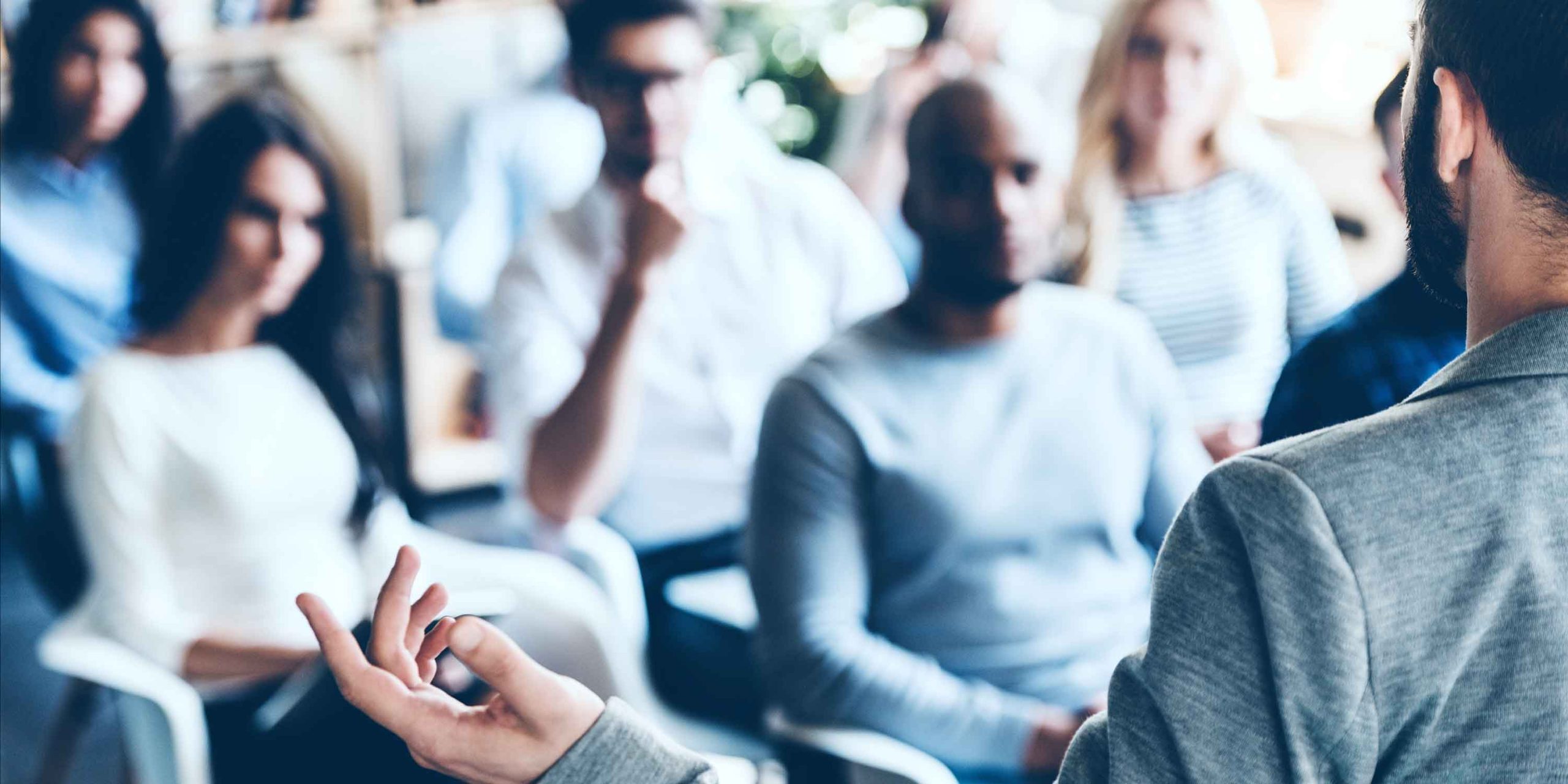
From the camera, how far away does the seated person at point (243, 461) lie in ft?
5.85

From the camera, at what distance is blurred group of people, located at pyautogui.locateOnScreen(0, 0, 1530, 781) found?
1562mm

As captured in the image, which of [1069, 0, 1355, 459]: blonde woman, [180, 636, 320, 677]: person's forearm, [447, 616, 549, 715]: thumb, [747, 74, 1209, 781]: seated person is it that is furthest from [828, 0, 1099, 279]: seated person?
[447, 616, 549, 715]: thumb

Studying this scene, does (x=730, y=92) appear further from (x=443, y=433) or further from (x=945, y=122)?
(x=945, y=122)

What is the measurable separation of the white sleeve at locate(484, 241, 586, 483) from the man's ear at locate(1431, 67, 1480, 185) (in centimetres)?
147

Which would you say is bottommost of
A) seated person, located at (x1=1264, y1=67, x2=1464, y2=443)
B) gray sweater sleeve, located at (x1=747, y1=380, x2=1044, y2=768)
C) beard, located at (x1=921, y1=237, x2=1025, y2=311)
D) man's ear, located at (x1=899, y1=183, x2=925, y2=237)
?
gray sweater sleeve, located at (x1=747, y1=380, x2=1044, y2=768)

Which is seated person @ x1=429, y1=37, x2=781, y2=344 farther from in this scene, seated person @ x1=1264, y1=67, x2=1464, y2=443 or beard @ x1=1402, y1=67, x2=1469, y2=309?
beard @ x1=1402, y1=67, x2=1469, y2=309

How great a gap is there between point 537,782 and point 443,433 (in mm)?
2618

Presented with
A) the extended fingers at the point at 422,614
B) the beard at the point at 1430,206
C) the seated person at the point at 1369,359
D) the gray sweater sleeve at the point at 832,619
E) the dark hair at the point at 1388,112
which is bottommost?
the gray sweater sleeve at the point at 832,619

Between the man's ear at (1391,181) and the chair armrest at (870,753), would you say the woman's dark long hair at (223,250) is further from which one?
the man's ear at (1391,181)

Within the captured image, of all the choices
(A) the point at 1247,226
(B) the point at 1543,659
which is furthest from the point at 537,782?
(A) the point at 1247,226

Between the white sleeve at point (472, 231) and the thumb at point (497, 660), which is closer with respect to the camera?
the thumb at point (497, 660)

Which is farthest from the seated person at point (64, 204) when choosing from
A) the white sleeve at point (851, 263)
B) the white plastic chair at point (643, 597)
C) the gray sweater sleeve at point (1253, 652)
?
the gray sweater sleeve at point (1253, 652)

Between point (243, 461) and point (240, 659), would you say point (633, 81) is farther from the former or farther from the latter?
point (240, 659)

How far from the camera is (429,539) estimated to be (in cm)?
213
